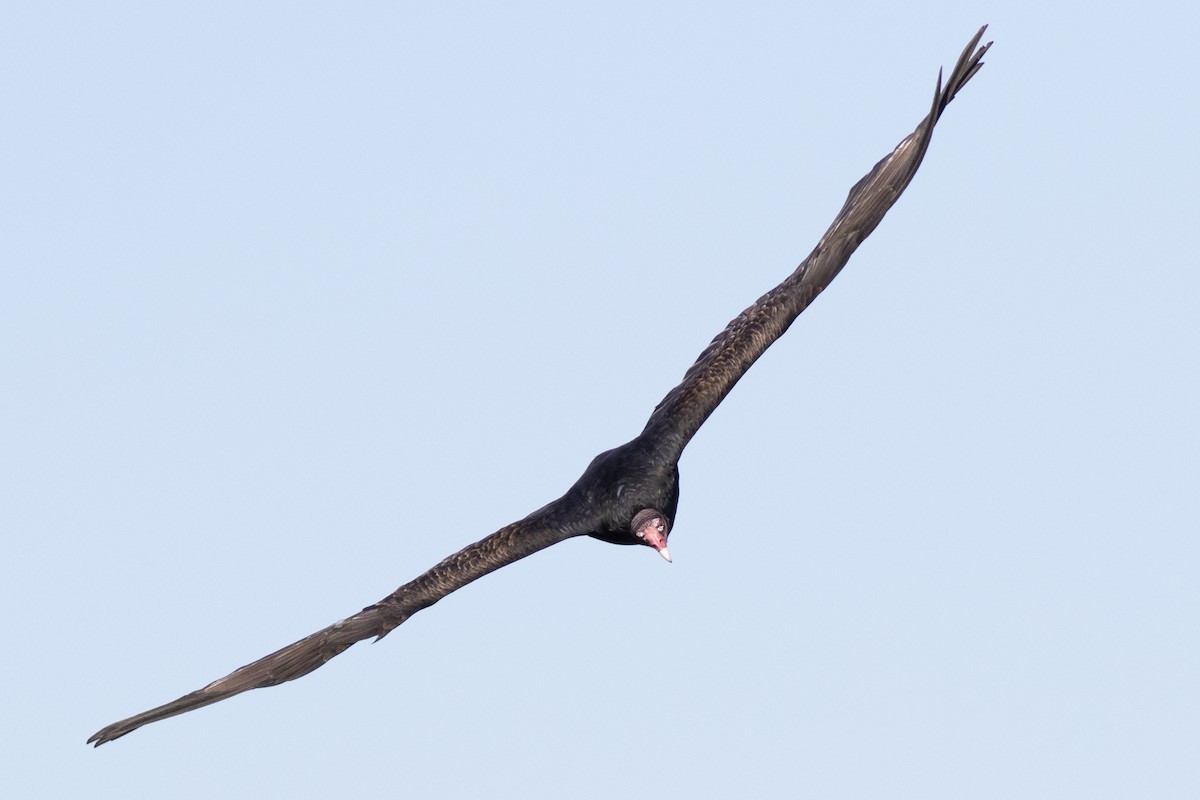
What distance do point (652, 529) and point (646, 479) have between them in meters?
0.71

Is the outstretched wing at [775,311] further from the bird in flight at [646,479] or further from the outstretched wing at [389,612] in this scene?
the outstretched wing at [389,612]

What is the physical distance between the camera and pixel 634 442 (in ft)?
68.1

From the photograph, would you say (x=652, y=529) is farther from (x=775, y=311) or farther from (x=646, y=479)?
(x=775, y=311)

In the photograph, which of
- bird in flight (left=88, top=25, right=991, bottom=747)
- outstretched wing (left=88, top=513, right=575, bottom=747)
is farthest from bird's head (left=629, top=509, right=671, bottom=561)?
outstretched wing (left=88, top=513, right=575, bottom=747)

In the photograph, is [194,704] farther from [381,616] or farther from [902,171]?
[902,171]

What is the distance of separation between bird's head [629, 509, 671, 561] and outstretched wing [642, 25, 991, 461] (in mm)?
1030

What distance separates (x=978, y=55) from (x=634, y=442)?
18.7 feet

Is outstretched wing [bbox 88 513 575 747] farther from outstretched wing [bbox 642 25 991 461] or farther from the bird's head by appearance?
outstretched wing [bbox 642 25 991 461]

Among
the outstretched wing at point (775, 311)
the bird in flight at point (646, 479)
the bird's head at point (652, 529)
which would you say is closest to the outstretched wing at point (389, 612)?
the bird in flight at point (646, 479)

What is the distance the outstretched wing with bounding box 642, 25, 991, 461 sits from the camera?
68.7 ft

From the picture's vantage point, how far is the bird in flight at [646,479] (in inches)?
758

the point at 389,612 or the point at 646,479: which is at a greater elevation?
the point at 646,479

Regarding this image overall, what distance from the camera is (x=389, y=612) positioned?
19344 millimetres

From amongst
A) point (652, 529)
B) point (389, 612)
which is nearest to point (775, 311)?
point (652, 529)
